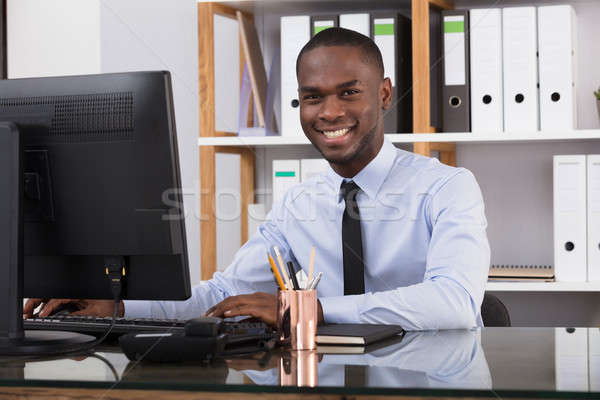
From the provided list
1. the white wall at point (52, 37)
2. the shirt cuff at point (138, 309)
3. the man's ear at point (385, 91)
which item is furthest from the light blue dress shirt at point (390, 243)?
the white wall at point (52, 37)

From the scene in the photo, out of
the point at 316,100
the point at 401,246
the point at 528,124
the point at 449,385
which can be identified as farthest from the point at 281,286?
the point at 528,124

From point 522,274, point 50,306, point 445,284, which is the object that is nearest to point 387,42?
point 522,274

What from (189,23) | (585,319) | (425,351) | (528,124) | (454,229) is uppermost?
(189,23)

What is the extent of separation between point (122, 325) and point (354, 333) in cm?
38

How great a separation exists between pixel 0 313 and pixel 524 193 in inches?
70.9

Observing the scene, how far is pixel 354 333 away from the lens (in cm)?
106

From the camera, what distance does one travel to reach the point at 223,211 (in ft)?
8.57

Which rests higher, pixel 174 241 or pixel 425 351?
pixel 174 241

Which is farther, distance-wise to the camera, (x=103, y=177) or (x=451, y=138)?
(x=451, y=138)

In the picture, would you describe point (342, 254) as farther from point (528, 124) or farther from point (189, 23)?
point (189, 23)

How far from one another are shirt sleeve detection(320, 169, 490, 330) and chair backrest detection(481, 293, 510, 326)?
0.50ft

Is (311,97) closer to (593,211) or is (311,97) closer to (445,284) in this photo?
A: (445,284)

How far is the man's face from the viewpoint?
1689 mm

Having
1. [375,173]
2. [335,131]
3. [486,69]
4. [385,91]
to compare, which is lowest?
[375,173]
